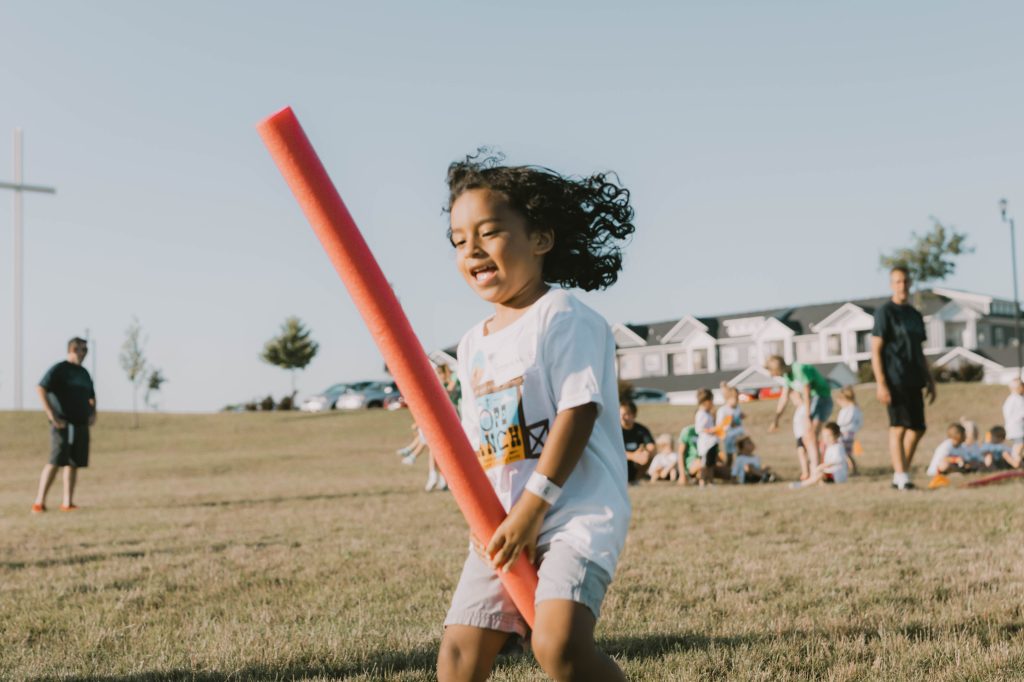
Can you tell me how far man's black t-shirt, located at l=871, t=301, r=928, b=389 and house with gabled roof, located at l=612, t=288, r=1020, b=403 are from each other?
50555 mm

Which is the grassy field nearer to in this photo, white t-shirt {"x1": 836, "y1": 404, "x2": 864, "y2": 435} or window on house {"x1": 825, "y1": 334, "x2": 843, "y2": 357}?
white t-shirt {"x1": 836, "y1": 404, "x2": 864, "y2": 435}

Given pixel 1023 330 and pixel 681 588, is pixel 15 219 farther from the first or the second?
pixel 1023 330

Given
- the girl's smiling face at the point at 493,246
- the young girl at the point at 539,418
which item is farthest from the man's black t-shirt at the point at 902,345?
the girl's smiling face at the point at 493,246

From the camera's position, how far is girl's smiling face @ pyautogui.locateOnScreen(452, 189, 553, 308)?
2896mm

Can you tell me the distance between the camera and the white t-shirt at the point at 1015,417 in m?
17.2

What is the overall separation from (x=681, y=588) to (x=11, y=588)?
4139 mm

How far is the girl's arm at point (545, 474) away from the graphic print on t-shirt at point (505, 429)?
128 millimetres

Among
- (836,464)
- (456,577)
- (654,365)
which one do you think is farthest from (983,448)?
(654,365)

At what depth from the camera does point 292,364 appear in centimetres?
7006

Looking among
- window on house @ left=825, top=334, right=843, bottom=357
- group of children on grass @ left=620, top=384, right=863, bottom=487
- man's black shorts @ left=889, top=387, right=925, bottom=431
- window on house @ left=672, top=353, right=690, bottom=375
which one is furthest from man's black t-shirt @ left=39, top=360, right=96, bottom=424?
window on house @ left=672, top=353, right=690, bottom=375

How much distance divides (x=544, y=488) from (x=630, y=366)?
3132 inches

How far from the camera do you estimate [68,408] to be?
12.6m

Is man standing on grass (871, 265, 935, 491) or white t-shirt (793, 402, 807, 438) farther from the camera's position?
white t-shirt (793, 402, 807, 438)

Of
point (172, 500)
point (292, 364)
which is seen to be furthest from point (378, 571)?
point (292, 364)
